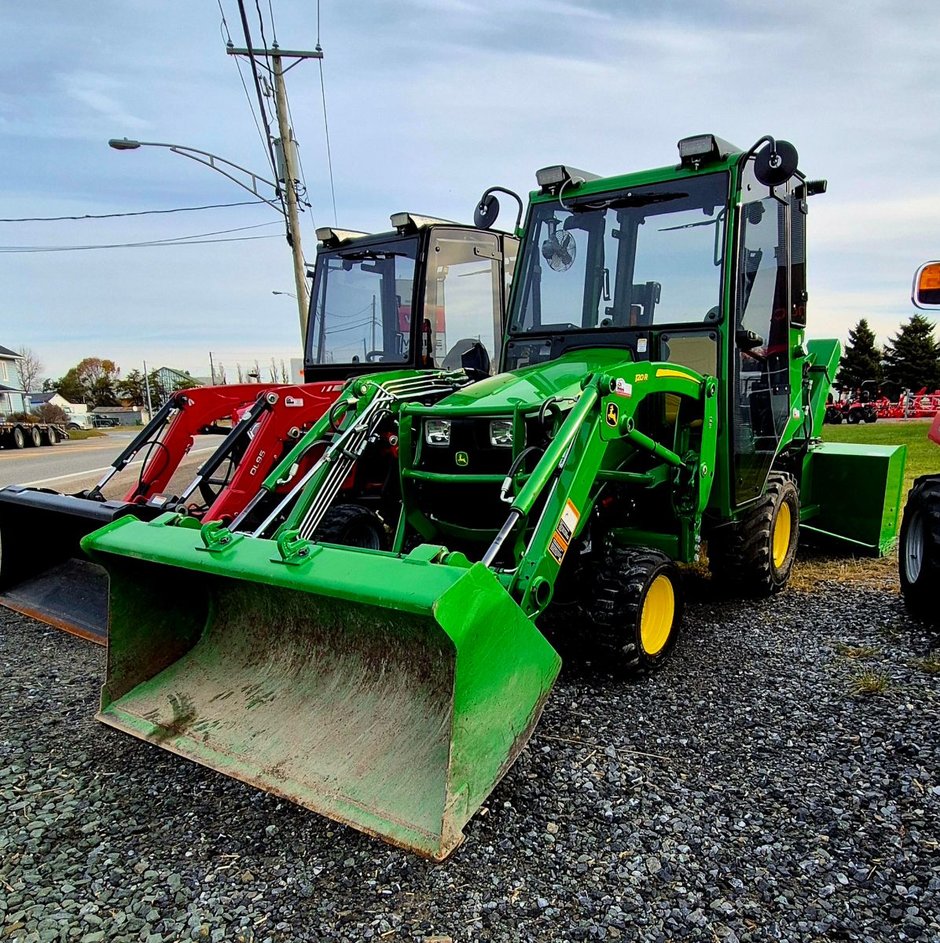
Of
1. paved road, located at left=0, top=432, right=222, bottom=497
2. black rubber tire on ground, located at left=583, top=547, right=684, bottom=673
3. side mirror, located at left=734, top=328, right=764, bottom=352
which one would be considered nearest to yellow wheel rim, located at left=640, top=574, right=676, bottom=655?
black rubber tire on ground, located at left=583, top=547, right=684, bottom=673

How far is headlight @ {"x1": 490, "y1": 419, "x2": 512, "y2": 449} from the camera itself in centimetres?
405

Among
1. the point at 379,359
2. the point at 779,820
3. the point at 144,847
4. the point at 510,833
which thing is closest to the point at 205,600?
the point at 144,847

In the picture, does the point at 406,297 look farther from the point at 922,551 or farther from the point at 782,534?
the point at 922,551

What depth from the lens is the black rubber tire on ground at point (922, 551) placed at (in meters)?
4.33

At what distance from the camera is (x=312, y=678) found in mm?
3291

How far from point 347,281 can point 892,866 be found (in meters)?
6.51

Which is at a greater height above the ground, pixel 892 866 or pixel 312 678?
pixel 312 678

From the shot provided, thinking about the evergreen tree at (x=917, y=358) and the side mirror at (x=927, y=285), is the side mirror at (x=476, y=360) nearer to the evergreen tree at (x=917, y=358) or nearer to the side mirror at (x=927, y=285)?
the side mirror at (x=927, y=285)

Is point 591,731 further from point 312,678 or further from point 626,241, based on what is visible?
point 626,241

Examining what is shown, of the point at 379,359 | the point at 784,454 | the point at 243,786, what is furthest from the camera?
the point at 379,359

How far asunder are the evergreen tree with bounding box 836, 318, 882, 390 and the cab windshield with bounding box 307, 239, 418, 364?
52068mm

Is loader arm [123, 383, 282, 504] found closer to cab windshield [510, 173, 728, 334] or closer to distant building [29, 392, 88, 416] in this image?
cab windshield [510, 173, 728, 334]

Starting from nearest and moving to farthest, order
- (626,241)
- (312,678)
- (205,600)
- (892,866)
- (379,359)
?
1. (892,866)
2. (312,678)
3. (205,600)
4. (626,241)
5. (379,359)

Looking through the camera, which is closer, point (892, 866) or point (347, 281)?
point (892, 866)
